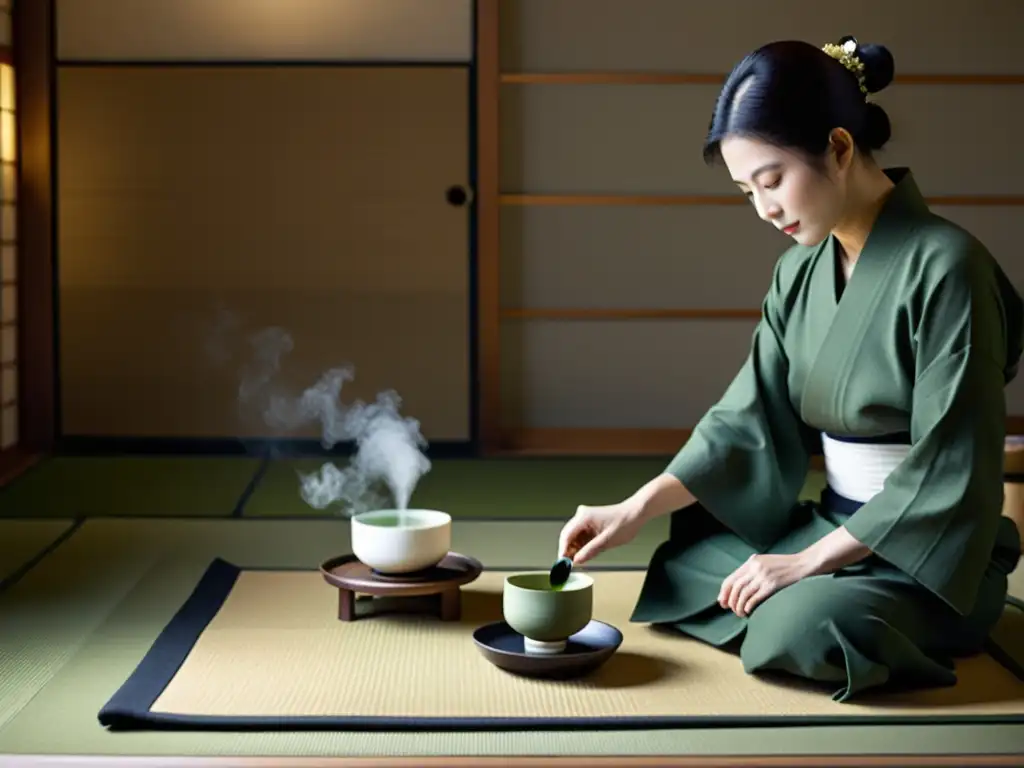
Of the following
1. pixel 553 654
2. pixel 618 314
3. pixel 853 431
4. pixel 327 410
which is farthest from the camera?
pixel 327 410

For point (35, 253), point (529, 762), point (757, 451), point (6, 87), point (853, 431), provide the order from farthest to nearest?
point (35, 253) → point (6, 87) → point (757, 451) → point (853, 431) → point (529, 762)

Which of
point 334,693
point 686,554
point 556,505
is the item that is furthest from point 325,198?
point 334,693

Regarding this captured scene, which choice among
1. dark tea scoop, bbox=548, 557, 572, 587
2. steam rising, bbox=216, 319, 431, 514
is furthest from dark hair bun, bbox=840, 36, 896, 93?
steam rising, bbox=216, 319, 431, 514

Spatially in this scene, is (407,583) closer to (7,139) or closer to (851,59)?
(851,59)

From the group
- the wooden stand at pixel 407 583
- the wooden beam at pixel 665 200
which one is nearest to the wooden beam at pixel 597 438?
the wooden beam at pixel 665 200

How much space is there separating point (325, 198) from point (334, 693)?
311 cm

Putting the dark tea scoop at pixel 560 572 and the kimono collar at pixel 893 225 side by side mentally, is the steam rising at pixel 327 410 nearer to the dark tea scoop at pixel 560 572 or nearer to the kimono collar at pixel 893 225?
the dark tea scoop at pixel 560 572

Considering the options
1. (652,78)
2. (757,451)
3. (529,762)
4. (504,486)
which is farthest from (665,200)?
(529,762)

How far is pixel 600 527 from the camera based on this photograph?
2736mm

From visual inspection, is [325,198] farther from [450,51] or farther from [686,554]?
[686,554]

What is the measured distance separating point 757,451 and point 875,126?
69 centimetres

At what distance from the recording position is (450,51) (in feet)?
17.1

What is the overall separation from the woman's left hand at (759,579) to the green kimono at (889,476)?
0.03 meters

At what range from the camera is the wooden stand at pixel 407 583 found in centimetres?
285
